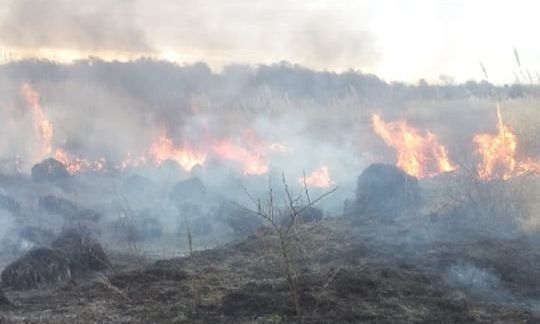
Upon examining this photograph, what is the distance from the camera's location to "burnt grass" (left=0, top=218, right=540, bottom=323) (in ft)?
62.7

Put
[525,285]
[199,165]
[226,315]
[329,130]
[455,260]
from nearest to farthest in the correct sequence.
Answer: [226,315], [525,285], [455,260], [199,165], [329,130]

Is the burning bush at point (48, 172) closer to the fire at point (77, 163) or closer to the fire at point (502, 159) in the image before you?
the fire at point (77, 163)

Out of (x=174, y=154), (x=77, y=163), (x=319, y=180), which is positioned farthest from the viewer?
(x=174, y=154)

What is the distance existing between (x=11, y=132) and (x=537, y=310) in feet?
254

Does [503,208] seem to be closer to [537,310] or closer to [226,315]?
[537,310]

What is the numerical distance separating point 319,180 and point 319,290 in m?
45.2

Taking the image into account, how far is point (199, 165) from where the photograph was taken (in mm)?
75250

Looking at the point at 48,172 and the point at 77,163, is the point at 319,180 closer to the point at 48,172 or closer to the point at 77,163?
the point at 48,172

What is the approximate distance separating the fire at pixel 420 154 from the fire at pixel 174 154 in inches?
1152

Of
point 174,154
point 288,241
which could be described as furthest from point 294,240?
point 174,154

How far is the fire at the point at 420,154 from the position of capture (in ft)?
192

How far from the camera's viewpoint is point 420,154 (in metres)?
59.6

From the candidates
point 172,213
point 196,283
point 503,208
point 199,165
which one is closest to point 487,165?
point 503,208

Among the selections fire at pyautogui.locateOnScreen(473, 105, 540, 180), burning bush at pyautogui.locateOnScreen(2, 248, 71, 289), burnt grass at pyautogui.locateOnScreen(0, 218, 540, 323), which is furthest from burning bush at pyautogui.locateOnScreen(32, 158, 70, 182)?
fire at pyautogui.locateOnScreen(473, 105, 540, 180)
